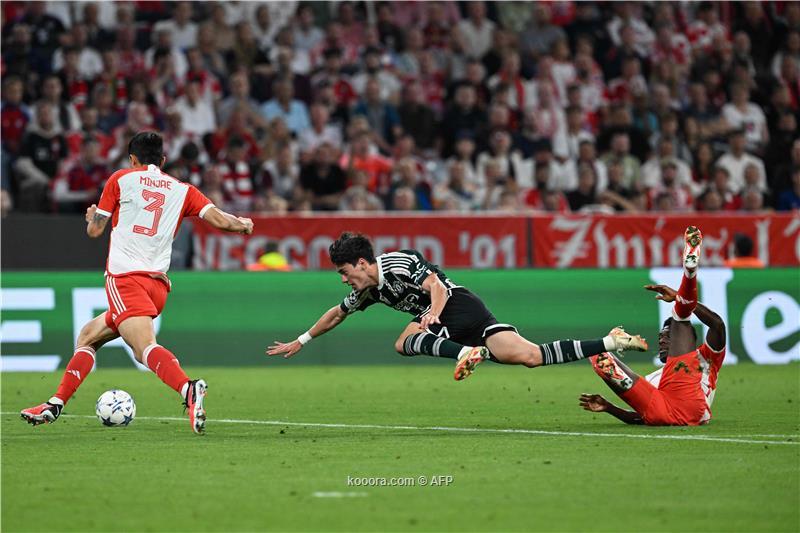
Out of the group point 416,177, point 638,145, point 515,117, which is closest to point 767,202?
point 638,145

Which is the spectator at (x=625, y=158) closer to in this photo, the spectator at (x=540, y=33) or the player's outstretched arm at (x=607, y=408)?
the spectator at (x=540, y=33)

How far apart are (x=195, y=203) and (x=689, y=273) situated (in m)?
3.99

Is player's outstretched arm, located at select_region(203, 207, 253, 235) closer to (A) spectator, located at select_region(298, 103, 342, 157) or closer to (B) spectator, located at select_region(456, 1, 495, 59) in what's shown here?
(A) spectator, located at select_region(298, 103, 342, 157)

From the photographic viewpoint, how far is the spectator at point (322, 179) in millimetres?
21266

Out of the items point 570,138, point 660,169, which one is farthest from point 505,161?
point 660,169

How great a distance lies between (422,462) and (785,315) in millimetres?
10630

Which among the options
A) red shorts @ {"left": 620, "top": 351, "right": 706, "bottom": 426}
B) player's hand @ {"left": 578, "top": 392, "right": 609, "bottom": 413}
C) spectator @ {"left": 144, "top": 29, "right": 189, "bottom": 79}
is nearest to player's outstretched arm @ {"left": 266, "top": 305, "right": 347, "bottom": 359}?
player's hand @ {"left": 578, "top": 392, "right": 609, "bottom": 413}

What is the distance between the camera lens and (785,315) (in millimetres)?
18328

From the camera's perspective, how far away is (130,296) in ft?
34.9

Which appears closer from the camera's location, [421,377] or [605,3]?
[421,377]

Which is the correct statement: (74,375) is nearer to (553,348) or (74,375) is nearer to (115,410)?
(115,410)

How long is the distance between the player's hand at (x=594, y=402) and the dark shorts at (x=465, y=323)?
85cm

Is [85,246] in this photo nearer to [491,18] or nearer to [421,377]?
[421,377]

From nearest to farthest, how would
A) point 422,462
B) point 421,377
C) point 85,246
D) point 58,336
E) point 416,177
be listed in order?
point 422,462, point 421,377, point 58,336, point 85,246, point 416,177
